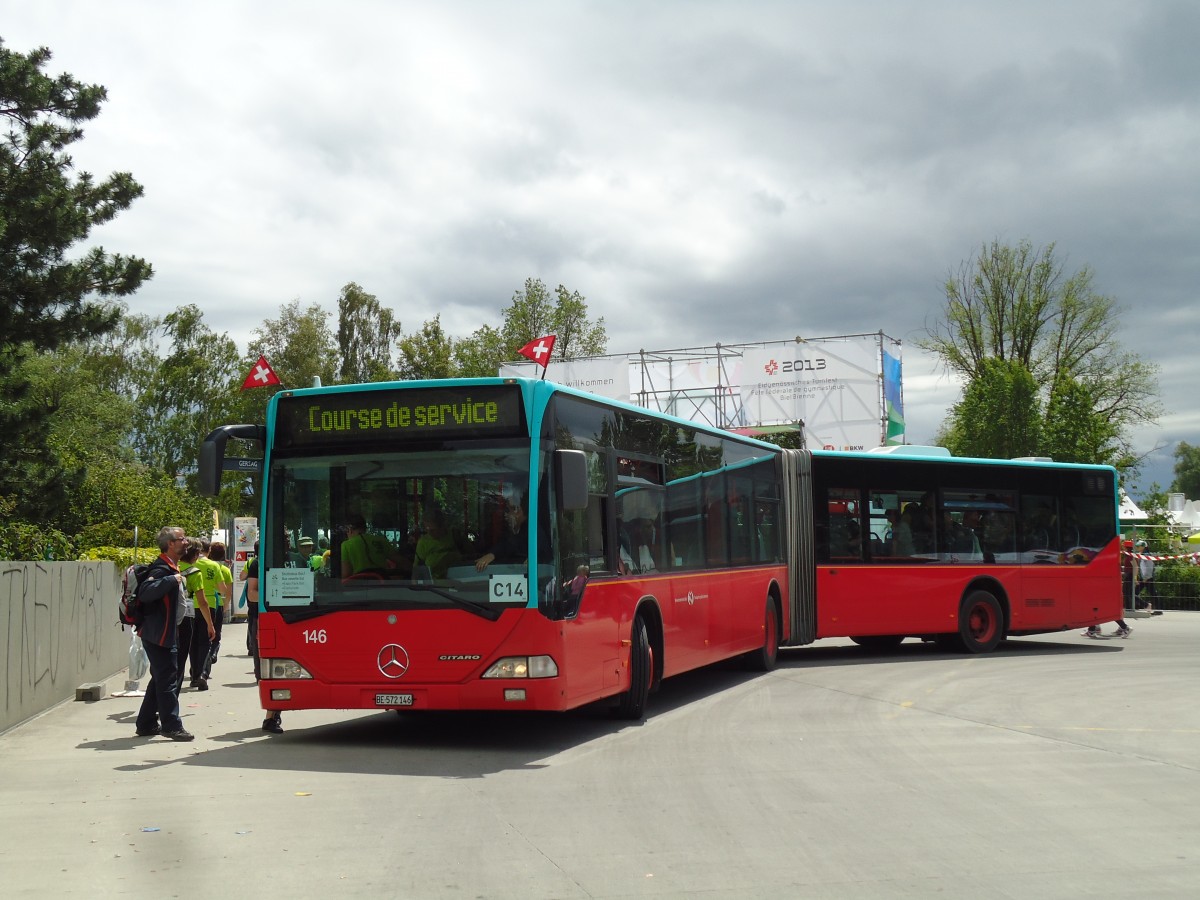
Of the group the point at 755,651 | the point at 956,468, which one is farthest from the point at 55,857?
the point at 956,468

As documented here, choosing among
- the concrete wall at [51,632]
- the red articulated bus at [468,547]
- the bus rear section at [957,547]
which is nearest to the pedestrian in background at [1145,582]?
the bus rear section at [957,547]

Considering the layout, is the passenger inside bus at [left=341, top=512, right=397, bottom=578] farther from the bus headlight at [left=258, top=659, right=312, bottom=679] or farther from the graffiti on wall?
the graffiti on wall

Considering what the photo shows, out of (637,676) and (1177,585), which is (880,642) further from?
(1177,585)

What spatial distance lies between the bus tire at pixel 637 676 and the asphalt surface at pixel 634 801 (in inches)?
8.7

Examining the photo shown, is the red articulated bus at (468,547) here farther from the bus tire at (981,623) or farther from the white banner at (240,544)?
the white banner at (240,544)

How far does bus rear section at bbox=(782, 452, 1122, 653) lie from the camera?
63.5 feet

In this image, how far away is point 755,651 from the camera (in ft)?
58.5

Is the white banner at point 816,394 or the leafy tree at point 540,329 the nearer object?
the white banner at point 816,394

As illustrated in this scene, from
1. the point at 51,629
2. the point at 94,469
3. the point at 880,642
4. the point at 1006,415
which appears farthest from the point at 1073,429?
the point at 51,629

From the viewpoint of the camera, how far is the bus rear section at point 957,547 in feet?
63.5

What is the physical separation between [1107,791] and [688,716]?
5.06 m

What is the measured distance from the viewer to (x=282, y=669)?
1083 centimetres

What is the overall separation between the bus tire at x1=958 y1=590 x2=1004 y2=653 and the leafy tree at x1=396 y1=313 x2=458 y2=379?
45.0 m

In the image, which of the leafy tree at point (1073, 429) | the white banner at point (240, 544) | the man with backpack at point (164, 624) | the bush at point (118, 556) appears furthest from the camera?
the leafy tree at point (1073, 429)
